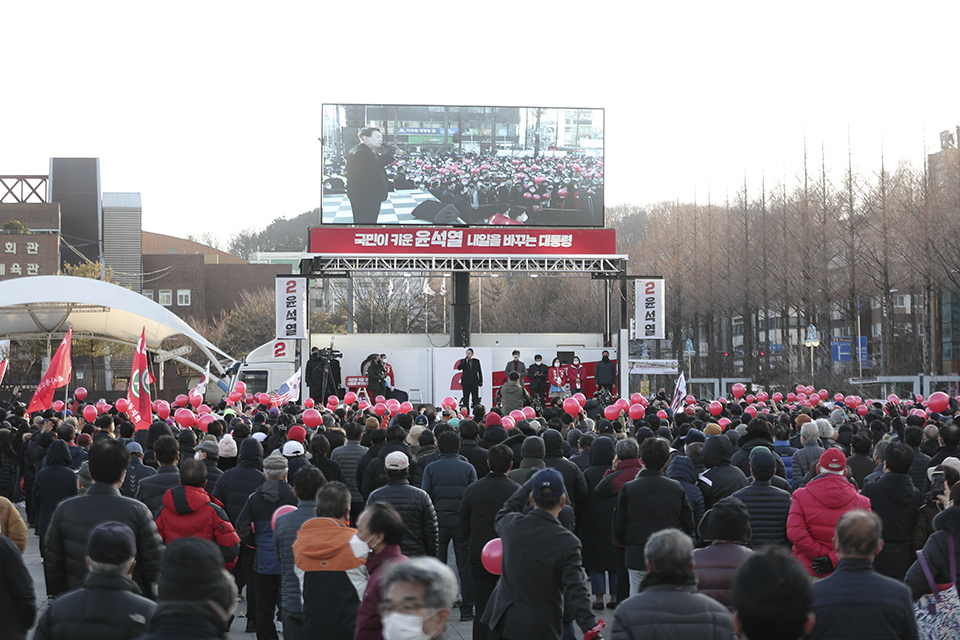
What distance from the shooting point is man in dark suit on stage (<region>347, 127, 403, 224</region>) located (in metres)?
30.6

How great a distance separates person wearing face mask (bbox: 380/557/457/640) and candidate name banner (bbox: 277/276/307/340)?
24.9 meters

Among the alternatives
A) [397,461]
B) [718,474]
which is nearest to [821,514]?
[718,474]

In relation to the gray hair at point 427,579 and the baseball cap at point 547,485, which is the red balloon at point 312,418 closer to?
the baseball cap at point 547,485

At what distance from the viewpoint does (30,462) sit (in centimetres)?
1238

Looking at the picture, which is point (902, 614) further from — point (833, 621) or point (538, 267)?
point (538, 267)

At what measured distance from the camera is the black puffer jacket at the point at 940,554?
16.9ft

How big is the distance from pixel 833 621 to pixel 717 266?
47.2 metres

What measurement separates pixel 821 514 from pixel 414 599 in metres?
3.90

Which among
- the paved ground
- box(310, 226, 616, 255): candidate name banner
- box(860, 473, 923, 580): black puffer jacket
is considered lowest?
the paved ground

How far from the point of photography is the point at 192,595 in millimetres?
3344

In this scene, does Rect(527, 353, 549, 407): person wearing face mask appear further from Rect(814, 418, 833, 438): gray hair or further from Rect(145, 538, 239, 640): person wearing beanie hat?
Rect(145, 538, 239, 640): person wearing beanie hat

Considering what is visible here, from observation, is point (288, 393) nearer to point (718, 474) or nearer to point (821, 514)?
point (718, 474)

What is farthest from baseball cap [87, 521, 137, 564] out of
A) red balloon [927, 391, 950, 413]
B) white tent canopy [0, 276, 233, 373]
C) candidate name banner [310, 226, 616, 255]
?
white tent canopy [0, 276, 233, 373]

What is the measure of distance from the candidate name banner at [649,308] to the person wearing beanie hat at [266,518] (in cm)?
2280
